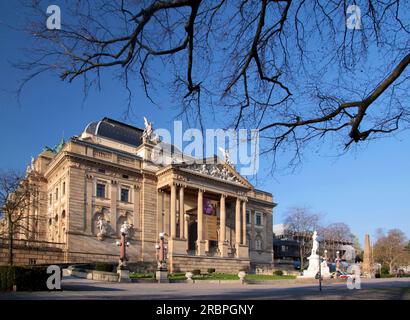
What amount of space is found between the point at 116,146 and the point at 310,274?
109ft

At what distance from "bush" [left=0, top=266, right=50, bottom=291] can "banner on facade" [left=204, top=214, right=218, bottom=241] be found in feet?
139

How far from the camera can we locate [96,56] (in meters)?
7.56

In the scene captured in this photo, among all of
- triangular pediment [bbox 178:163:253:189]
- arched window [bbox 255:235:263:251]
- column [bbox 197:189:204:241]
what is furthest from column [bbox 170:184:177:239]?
arched window [bbox 255:235:263:251]

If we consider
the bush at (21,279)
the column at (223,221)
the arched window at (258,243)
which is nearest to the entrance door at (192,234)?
the column at (223,221)

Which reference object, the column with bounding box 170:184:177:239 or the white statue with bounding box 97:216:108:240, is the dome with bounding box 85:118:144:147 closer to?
the column with bounding box 170:184:177:239

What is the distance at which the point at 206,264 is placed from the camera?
58750 millimetres

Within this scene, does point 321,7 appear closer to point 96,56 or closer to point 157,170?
point 96,56

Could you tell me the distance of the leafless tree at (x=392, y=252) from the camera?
322ft

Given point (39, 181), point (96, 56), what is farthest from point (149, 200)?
point (96, 56)

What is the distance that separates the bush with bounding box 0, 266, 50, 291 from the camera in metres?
20.0

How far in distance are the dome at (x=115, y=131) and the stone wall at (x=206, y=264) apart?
767 inches

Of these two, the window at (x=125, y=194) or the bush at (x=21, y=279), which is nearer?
the bush at (x=21, y=279)

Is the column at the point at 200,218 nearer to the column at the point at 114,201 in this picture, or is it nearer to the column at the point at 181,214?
the column at the point at 181,214

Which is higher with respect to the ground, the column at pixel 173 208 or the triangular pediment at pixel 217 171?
the triangular pediment at pixel 217 171
